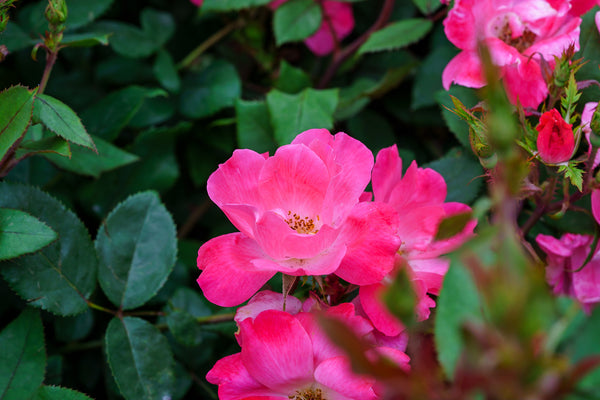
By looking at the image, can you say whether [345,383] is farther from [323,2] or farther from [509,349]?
[323,2]

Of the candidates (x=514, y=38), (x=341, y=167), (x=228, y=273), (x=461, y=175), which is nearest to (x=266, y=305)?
(x=228, y=273)

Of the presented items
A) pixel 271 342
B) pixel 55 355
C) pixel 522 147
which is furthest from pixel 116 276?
pixel 522 147

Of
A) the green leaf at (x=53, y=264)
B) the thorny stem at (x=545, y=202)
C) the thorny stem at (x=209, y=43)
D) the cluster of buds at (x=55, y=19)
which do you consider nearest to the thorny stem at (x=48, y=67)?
the cluster of buds at (x=55, y=19)

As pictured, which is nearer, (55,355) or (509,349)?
(509,349)

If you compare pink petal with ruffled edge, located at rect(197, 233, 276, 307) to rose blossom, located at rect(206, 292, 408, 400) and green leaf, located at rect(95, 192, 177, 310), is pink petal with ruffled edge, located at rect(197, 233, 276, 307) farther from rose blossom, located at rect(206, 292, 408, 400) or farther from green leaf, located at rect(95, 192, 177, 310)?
green leaf, located at rect(95, 192, 177, 310)

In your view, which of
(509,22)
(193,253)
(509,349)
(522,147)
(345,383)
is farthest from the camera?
(193,253)

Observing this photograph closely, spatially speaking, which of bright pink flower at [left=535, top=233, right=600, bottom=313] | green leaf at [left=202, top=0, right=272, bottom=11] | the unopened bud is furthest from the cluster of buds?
bright pink flower at [left=535, top=233, right=600, bottom=313]

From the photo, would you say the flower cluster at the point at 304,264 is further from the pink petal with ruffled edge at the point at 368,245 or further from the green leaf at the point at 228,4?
the green leaf at the point at 228,4
